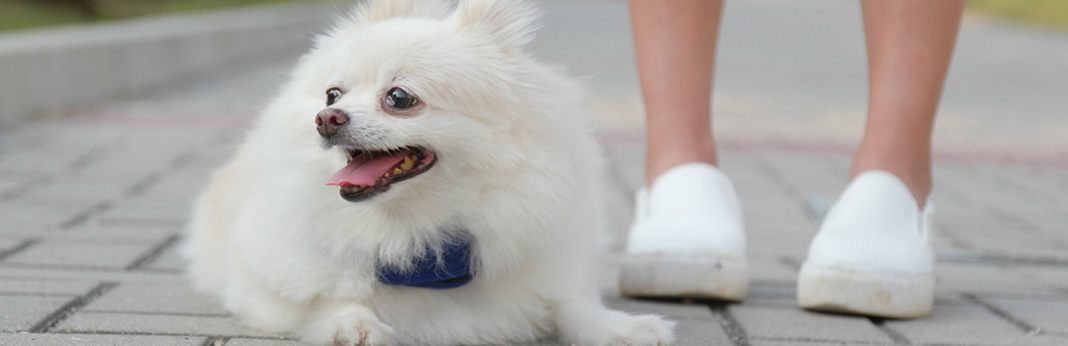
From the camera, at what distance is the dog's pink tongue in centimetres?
205

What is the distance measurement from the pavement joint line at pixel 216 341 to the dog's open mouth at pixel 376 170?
1.41 feet

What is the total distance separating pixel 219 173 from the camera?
116 inches

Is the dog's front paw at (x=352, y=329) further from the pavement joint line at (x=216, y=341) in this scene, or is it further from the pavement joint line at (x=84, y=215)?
the pavement joint line at (x=84, y=215)

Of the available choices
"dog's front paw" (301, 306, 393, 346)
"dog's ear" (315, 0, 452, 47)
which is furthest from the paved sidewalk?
"dog's ear" (315, 0, 452, 47)

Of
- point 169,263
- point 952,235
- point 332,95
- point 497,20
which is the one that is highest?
point 497,20

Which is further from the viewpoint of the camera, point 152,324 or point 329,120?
point 152,324

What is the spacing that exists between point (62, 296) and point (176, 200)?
167 cm

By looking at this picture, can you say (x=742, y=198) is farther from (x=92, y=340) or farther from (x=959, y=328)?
(x=92, y=340)

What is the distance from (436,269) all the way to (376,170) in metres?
0.24

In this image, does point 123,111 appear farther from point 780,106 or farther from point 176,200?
point 780,106

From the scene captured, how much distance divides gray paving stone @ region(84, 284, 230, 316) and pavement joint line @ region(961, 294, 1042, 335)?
191 centimetres

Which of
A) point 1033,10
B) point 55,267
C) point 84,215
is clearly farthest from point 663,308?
point 1033,10

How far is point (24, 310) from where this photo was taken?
2383 millimetres

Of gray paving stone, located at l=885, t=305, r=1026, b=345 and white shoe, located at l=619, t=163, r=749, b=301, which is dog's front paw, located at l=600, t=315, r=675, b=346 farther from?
gray paving stone, located at l=885, t=305, r=1026, b=345
